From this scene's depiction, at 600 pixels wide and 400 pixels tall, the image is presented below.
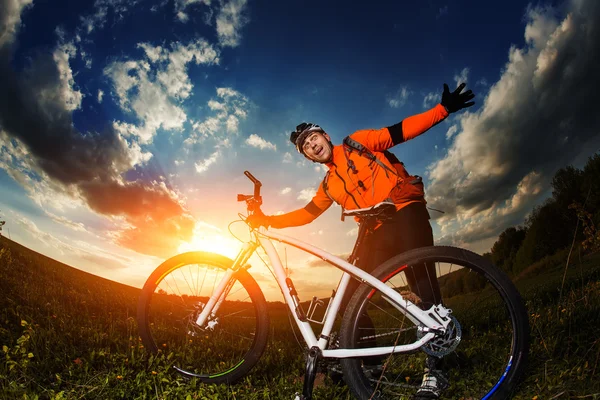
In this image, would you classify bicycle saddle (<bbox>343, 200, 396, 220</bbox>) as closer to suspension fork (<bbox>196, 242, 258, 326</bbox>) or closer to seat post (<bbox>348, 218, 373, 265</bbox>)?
seat post (<bbox>348, 218, 373, 265</bbox>)

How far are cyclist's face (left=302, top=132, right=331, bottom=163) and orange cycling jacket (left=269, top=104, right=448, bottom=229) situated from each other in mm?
98

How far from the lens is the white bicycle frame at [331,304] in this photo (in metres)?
3.10

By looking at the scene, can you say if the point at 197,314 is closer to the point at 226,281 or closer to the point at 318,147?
the point at 226,281

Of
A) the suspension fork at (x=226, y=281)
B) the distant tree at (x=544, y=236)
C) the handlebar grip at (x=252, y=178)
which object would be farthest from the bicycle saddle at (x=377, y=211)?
the distant tree at (x=544, y=236)

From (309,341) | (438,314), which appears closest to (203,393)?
(309,341)

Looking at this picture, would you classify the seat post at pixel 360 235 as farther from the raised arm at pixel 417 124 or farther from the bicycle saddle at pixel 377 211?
the raised arm at pixel 417 124

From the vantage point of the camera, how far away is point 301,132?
171 inches

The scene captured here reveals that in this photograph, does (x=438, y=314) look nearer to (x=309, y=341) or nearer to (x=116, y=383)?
(x=309, y=341)

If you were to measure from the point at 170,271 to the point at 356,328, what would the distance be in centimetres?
234

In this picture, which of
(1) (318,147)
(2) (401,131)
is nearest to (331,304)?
(1) (318,147)

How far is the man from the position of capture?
357cm

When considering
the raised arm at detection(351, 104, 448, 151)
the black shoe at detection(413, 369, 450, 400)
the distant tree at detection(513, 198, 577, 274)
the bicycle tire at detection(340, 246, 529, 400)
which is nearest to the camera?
the bicycle tire at detection(340, 246, 529, 400)

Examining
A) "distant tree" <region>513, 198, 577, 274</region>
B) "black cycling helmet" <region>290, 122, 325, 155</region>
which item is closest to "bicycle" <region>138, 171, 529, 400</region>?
"black cycling helmet" <region>290, 122, 325, 155</region>

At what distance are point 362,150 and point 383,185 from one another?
474mm
